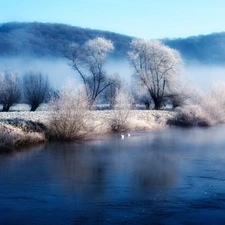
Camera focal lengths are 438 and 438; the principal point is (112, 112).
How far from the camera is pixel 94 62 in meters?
34.7

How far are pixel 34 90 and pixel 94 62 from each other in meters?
5.26

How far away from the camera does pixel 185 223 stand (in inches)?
311

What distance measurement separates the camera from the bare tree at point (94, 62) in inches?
1358

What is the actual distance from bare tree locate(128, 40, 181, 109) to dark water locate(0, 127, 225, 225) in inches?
675

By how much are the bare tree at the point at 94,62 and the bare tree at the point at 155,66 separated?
234 centimetres

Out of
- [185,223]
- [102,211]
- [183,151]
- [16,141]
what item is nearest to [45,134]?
[16,141]

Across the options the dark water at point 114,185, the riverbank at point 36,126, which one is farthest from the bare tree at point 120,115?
the dark water at point 114,185

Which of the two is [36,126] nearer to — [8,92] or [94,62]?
[8,92]

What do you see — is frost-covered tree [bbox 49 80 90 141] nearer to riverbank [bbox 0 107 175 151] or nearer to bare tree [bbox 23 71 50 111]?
riverbank [bbox 0 107 175 151]

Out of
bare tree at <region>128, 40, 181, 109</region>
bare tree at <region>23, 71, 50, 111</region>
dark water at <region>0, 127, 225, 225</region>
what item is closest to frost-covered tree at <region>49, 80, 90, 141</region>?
dark water at <region>0, 127, 225, 225</region>

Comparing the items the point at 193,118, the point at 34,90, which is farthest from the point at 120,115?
the point at 34,90

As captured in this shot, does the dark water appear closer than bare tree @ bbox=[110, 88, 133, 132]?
Yes

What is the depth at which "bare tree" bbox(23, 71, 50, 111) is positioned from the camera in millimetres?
33956

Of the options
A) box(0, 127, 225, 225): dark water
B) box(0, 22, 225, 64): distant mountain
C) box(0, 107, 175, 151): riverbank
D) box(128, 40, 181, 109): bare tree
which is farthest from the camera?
box(0, 22, 225, 64): distant mountain
